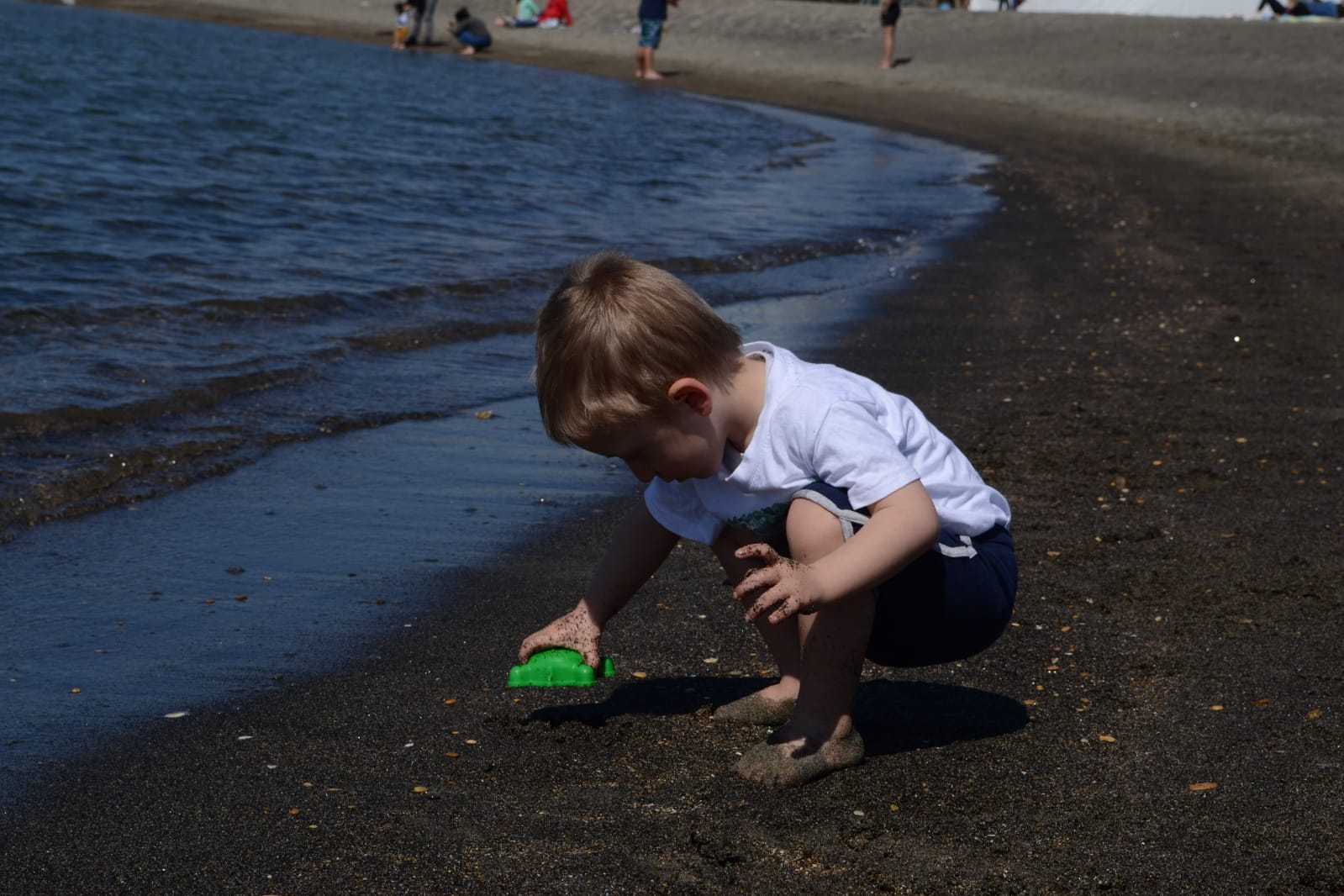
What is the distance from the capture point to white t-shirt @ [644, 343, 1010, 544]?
236 centimetres

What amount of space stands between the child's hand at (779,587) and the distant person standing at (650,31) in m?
26.0

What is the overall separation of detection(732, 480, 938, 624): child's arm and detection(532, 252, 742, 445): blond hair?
0.33 m

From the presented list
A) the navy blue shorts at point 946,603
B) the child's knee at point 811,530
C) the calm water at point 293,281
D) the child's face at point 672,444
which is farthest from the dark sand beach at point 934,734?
the child's face at point 672,444

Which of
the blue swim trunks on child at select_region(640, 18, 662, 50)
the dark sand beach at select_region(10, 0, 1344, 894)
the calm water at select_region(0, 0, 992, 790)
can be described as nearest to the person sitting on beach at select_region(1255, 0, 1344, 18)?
the blue swim trunks on child at select_region(640, 18, 662, 50)

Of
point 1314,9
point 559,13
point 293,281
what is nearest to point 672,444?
point 293,281

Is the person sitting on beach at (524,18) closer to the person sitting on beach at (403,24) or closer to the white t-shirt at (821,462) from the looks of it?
the person sitting on beach at (403,24)

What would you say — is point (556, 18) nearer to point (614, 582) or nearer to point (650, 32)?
point (650, 32)

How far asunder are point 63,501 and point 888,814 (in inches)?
114

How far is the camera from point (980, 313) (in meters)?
7.39

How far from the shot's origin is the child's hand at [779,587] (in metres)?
2.23

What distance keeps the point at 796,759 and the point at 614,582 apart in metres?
0.48

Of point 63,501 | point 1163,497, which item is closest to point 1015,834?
point 1163,497

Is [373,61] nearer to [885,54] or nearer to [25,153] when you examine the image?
[885,54]

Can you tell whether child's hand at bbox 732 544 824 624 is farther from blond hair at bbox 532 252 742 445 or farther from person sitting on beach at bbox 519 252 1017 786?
blond hair at bbox 532 252 742 445
